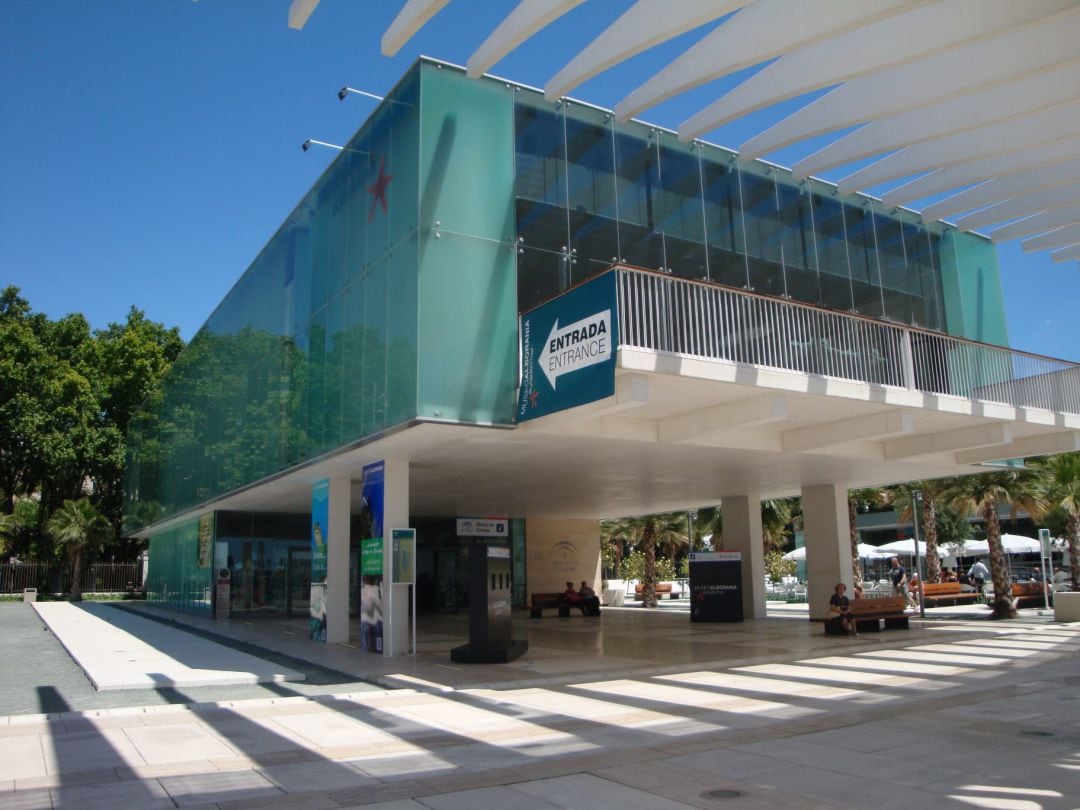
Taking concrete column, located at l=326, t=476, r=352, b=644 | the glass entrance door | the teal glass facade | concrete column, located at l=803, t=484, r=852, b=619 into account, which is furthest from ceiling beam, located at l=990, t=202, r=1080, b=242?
the glass entrance door

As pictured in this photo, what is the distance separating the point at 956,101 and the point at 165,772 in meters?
12.9

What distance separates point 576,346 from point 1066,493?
19.6 m

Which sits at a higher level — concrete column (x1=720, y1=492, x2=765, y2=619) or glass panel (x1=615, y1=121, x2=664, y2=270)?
glass panel (x1=615, y1=121, x2=664, y2=270)

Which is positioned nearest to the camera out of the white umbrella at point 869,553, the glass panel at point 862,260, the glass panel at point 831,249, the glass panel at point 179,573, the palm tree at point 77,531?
the glass panel at point 831,249

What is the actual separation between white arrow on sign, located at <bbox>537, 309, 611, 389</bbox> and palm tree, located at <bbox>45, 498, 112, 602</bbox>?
42.0 meters

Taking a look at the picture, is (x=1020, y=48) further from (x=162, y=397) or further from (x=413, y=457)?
(x=162, y=397)

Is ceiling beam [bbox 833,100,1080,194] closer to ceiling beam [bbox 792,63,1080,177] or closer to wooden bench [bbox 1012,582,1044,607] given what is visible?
ceiling beam [bbox 792,63,1080,177]

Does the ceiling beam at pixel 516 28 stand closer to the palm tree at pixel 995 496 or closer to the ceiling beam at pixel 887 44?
the ceiling beam at pixel 887 44

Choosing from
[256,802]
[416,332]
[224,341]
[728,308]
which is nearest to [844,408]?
[728,308]

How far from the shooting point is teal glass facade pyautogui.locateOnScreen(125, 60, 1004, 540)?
48.2ft

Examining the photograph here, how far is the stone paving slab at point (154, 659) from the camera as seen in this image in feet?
43.8

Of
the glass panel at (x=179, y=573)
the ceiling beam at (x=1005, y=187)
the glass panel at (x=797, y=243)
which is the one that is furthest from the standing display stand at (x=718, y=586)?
the glass panel at (x=179, y=573)

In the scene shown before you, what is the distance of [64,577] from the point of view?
4869 centimetres

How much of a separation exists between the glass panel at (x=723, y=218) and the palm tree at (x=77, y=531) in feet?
137
